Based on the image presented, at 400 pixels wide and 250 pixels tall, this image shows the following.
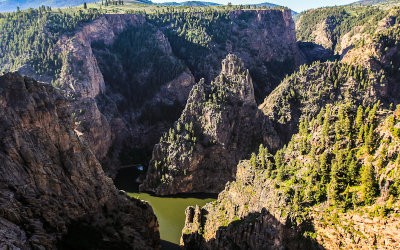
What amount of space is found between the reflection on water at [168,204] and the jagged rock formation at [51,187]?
20024mm

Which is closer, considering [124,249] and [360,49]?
[124,249]

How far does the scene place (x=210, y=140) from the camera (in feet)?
337

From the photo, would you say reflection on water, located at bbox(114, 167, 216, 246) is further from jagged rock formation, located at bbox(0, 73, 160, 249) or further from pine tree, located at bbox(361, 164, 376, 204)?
pine tree, located at bbox(361, 164, 376, 204)

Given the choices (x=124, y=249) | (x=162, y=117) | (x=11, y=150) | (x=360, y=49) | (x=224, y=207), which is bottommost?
(x=124, y=249)

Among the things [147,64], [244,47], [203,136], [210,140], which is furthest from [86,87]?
[244,47]

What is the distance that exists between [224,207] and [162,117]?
3234 inches

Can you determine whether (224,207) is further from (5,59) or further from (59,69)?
(5,59)

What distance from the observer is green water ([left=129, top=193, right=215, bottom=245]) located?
77688mm

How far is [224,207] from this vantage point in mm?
67375

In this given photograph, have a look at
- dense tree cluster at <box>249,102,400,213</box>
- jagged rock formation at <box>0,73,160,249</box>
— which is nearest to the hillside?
dense tree cluster at <box>249,102,400,213</box>

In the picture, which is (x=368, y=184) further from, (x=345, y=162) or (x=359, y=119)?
(x=359, y=119)

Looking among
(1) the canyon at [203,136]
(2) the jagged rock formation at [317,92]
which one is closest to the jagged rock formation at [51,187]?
(1) the canyon at [203,136]

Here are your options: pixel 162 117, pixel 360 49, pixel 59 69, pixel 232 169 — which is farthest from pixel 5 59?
pixel 360 49

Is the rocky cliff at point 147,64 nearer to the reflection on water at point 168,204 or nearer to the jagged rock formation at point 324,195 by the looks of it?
the reflection on water at point 168,204
